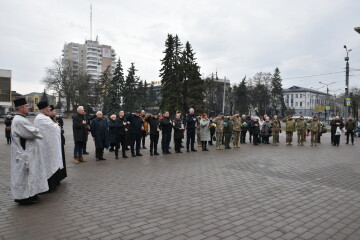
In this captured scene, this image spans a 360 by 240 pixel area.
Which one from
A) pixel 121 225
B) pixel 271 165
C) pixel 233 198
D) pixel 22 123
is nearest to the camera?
pixel 121 225

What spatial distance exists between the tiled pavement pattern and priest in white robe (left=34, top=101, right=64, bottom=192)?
40cm

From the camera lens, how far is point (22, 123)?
5543 millimetres

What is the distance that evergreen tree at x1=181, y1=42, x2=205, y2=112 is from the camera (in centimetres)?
4245

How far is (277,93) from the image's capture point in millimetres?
80500

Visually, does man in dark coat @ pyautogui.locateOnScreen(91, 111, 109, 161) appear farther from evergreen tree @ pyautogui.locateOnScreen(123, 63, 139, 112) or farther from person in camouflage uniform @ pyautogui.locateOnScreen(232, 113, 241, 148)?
evergreen tree @ pyautogui.locateOnScreen(123, 63, 139, 112)

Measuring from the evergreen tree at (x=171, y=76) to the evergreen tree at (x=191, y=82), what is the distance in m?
1.37

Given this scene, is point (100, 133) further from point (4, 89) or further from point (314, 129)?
point (4, 89)

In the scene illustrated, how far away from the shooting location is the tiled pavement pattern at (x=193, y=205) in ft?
14.1

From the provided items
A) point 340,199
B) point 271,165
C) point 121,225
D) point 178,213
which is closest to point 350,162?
point 271,165

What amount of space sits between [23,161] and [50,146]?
113 centimetres

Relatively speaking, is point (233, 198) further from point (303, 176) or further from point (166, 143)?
point (166, 143)

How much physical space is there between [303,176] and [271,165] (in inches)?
73.3

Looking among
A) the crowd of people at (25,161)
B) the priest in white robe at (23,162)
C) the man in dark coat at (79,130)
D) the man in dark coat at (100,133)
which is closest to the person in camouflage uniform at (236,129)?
the man in dark coat at (100,133)

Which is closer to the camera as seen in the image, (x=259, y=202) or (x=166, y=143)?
(x=259, y=202)
